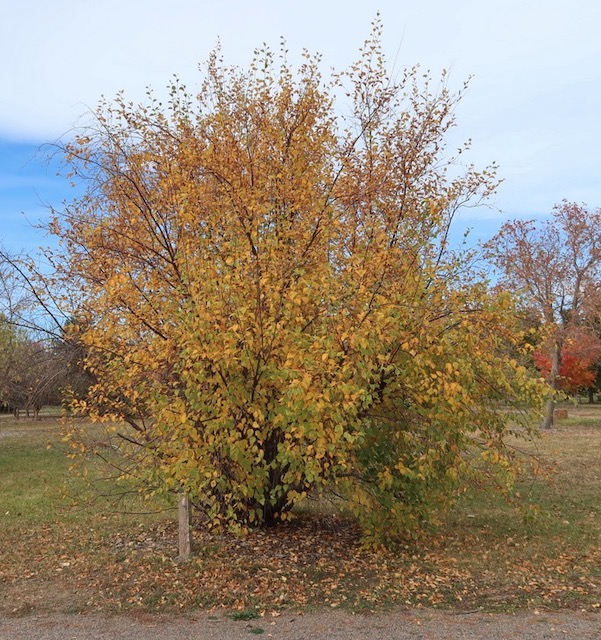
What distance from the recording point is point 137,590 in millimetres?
5586

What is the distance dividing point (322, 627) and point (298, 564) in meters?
1.57

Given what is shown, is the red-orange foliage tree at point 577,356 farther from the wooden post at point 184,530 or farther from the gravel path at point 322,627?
the gravel path at point 322,627

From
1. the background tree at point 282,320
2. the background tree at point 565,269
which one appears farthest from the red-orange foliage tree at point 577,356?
the background tree at point 282,320

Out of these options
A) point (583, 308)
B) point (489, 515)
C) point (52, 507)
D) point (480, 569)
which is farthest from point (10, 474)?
point (583, 308)

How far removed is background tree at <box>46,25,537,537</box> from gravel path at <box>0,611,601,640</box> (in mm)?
1037

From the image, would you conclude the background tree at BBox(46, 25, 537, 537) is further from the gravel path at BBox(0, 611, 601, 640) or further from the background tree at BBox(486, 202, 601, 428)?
the background tree at BBox(486, 202, 601, 428)

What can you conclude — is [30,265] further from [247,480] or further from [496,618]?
[496,618]

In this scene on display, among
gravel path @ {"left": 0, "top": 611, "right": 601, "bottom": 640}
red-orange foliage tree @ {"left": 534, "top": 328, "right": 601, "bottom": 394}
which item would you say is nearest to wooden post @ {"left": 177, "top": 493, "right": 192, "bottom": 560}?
gravel path @ {"left": 0, "top": 611, "right": 601, "bottom": 640}

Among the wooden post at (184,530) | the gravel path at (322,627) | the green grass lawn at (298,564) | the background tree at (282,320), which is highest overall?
the background tree at (282,320)

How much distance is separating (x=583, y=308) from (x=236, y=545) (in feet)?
67.7

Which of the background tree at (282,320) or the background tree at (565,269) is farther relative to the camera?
the background tree at (565,269)

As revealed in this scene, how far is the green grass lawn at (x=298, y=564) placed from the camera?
213 inches

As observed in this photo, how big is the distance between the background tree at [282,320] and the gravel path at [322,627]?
1.04m

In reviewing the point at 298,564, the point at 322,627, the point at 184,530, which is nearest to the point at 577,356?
the point at 298,564
